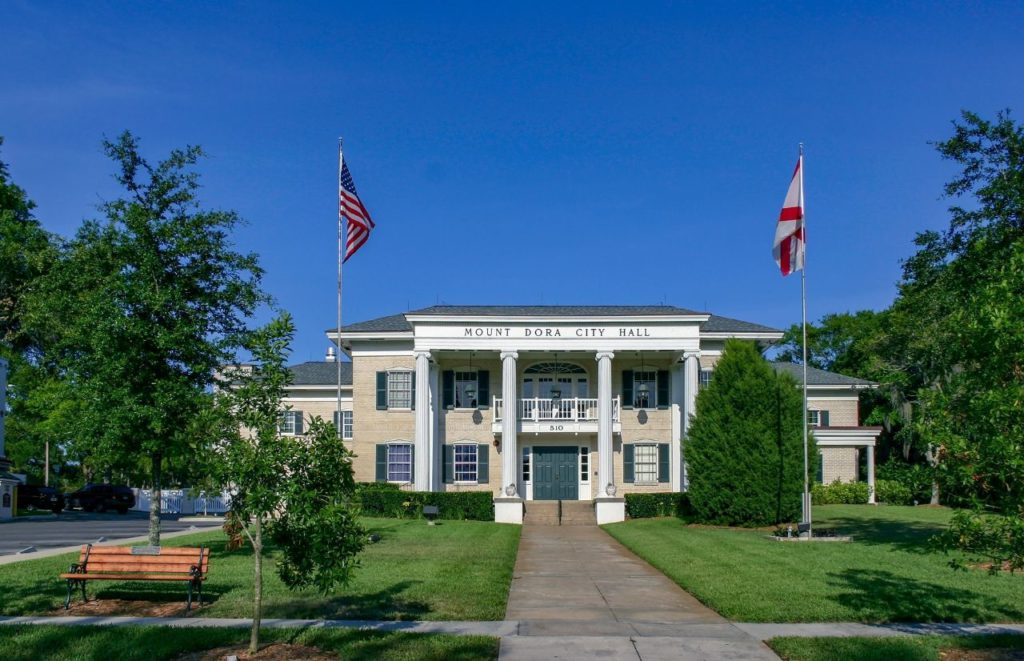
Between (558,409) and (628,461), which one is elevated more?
(558,409)

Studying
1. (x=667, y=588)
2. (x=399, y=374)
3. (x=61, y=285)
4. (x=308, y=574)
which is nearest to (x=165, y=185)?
(x=61, y=285)

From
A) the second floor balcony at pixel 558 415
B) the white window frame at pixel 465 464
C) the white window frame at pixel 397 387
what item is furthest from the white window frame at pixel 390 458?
the second floor balcony at pixel 558 415

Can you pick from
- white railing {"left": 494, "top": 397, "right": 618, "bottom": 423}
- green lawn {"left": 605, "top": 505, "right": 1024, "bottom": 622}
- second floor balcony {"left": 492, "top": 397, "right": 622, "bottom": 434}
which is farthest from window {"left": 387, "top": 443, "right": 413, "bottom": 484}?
green lawn {"left": 605, "top": 505, "right": 1024, "bottom": 622}

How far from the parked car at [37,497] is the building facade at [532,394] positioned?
15.0 m

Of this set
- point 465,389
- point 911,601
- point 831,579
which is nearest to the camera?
point 911,601

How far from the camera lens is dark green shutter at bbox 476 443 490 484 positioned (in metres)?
39.4

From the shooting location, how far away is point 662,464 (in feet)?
130

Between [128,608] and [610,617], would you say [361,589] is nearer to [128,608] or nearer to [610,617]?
[128,608]

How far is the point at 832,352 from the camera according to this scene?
7188cm

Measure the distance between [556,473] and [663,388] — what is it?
19.4 feet

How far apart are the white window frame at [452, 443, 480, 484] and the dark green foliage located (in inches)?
776

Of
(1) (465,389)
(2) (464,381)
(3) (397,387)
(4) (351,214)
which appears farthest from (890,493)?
(4) (351,214)

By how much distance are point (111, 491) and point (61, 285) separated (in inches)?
1159

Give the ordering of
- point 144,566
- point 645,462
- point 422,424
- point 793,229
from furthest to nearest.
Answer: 1. point 645,462
2. point 422,424
3. point 793,229
4. point 144,566
